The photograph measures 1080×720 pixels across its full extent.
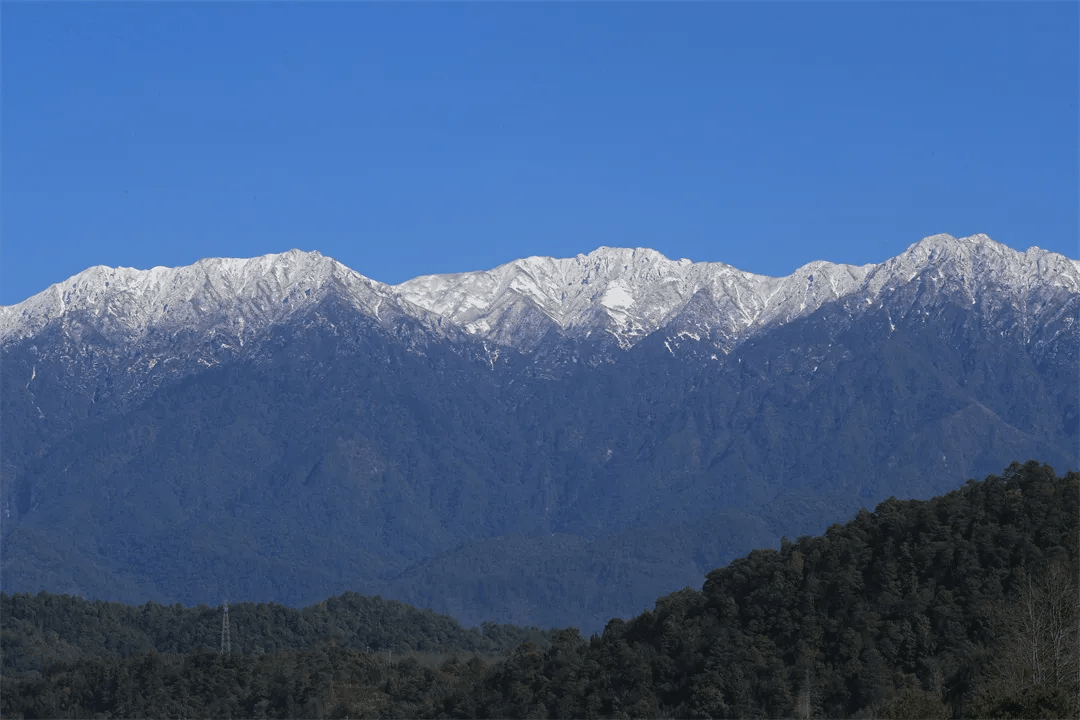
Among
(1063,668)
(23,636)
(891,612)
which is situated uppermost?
(23,636)

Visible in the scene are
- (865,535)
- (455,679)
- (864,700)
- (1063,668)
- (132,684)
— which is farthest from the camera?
(132,684)

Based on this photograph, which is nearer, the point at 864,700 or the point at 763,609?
the point at 864,700

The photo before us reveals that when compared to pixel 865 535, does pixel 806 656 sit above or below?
below

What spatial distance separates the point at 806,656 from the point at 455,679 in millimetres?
34823

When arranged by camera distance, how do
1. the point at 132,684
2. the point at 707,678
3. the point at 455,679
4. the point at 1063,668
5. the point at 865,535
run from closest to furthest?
the point at 1063,668, the point at 707,678, the point at 865,535, the point at 455,679, the point at 132,684

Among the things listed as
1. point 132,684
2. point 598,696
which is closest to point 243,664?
point 132,684

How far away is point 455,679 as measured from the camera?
12800 centimetres

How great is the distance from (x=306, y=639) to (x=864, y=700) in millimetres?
104174

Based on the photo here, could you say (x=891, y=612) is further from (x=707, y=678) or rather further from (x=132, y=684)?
(x=132, y=684)

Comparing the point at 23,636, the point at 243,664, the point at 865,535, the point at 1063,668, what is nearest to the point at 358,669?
the point at 243,664

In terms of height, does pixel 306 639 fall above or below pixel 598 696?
above

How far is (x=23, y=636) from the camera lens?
196 metres

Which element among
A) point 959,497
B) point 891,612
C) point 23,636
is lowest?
point 891,612

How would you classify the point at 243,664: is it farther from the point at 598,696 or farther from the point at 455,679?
the point at 598,696
